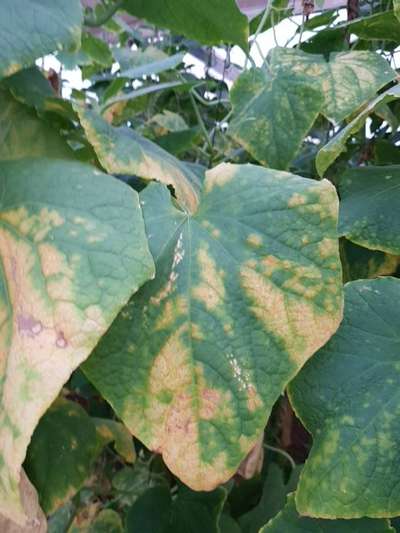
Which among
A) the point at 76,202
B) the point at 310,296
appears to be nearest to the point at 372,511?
the point at 310,296

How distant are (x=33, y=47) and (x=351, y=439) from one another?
338 millimetres

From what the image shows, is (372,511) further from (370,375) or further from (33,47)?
(33,47)

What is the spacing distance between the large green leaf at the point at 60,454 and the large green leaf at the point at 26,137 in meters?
0.28

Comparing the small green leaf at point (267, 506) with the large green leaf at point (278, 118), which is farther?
the small green leaf at point (267, 506)

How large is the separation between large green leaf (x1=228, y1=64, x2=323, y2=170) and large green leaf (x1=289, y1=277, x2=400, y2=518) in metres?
0.18

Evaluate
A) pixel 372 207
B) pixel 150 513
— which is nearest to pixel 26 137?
pixel 372 207

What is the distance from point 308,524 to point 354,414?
13 centimetres

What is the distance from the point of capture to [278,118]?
0.60 m

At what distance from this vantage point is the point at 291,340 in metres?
0.38

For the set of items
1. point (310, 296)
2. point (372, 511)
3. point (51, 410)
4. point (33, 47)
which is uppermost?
point (33, 47)

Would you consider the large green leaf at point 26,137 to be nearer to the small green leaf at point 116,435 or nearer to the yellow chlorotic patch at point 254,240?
the yellow chlorotic patch at point 254,240

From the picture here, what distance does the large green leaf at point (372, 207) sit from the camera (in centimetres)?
53

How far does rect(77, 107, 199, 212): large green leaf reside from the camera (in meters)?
0.48

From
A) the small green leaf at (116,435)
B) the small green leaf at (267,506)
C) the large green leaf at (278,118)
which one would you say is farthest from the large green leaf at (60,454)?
the large green leaf at (278,118)
